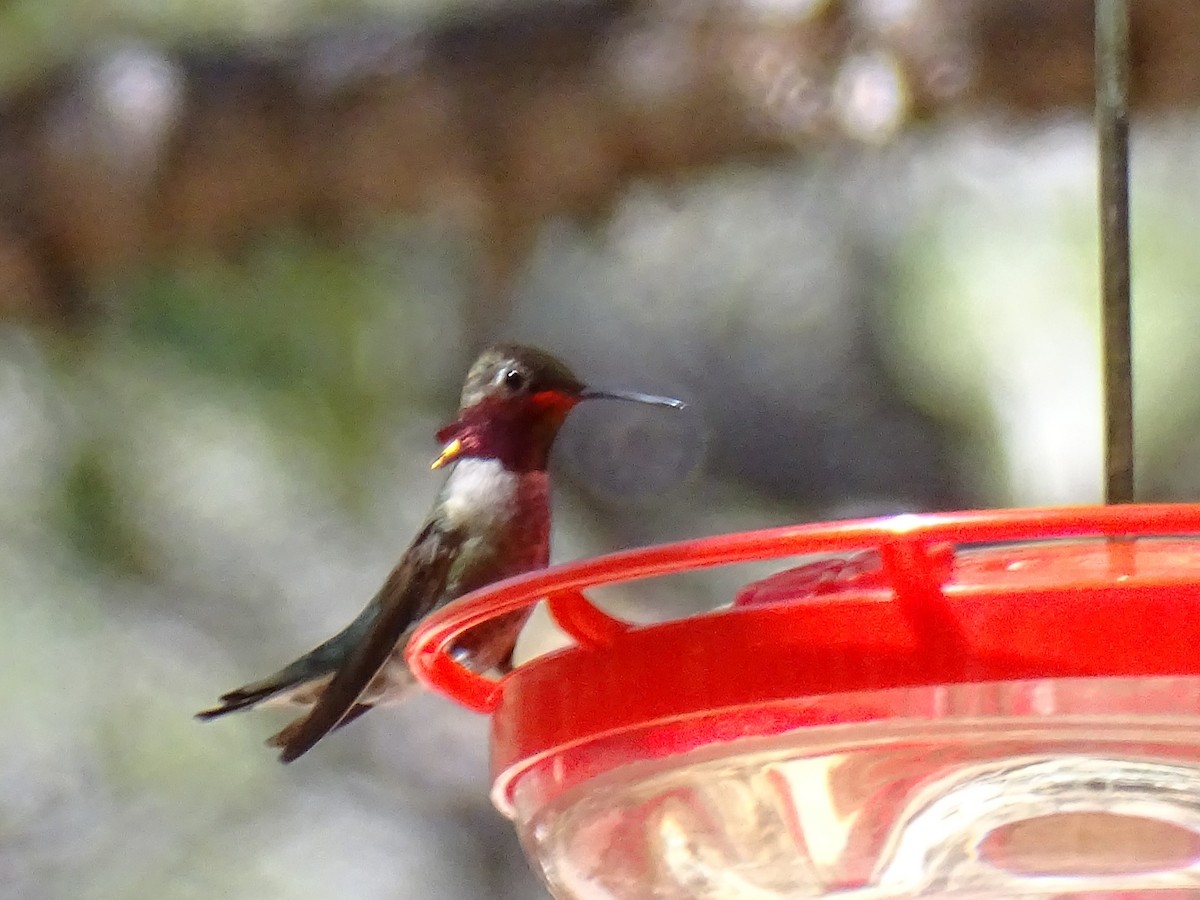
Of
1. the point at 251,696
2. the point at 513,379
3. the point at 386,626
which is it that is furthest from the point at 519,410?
the point at 251,696

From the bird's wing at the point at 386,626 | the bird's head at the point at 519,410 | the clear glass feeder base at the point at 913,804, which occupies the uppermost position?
the bird's head at the point at 519,410

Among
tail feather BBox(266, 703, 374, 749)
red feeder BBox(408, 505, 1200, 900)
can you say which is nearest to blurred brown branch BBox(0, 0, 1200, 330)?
tail feather BBox(266, 703, 374, 749)

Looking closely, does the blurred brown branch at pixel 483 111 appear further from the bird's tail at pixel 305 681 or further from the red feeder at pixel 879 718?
the red feeder at pixel 879 718

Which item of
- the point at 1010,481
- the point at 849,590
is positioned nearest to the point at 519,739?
the point at 849,590

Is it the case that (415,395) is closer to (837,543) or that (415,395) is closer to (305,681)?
(305,681)

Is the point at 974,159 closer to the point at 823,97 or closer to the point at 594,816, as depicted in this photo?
the point at 823,97

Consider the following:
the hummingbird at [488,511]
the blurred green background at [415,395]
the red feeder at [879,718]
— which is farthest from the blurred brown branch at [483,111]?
the red feeder at [879,718]

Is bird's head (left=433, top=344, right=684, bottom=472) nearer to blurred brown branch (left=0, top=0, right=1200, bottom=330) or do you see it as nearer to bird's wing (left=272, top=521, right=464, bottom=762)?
bird's wing (left=272, top=521, right=464, bottom=762)
